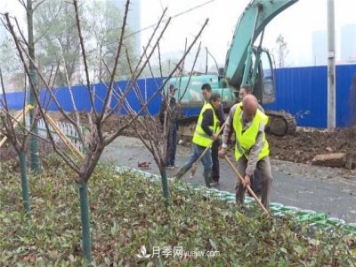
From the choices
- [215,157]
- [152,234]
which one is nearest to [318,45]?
[215,157]

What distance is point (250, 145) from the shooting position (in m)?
5.38

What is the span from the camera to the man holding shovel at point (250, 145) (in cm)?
525

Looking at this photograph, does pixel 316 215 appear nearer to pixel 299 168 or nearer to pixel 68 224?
pixel 68 224

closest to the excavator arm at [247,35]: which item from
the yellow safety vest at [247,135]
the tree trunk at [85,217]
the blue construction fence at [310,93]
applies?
the blue construction fence at [310,93]

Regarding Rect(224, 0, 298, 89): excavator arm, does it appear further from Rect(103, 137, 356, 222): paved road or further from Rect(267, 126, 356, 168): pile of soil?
Rect(103, 137, 356, 222): paved road

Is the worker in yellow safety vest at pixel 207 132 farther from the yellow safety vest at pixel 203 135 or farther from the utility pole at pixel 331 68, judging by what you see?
the utility pole at pixel 331 68

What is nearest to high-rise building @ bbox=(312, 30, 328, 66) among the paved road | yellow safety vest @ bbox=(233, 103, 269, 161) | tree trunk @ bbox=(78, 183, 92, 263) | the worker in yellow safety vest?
the paved road

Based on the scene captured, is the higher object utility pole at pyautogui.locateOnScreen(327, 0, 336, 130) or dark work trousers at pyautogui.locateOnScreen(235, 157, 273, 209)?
utility pole at pyautogui.locateOnScreen(327, 0, 336, 130)

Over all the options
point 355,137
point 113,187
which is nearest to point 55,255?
point 113,187

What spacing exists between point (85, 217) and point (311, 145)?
9218 millimetres

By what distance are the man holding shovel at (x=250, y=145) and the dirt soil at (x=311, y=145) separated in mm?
4483

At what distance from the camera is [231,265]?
3.63 metres

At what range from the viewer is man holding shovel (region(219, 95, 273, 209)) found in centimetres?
525

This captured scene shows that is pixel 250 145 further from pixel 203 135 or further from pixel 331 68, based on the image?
pixel 331 68
